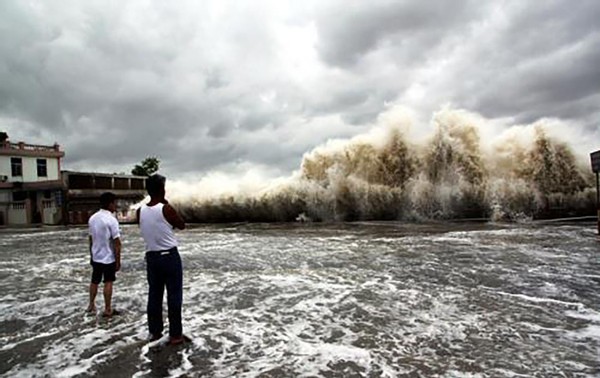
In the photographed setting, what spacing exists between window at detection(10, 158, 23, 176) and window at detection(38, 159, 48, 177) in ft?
5.47

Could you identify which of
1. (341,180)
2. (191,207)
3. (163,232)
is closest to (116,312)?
(163,232)

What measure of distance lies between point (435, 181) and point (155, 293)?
1753 cm

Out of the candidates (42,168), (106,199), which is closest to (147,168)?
(42,168)

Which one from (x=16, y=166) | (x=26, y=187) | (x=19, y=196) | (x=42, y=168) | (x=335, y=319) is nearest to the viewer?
(x=335, y=319)

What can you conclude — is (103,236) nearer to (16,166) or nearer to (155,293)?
(155,293)

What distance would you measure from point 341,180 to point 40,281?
1557 cm

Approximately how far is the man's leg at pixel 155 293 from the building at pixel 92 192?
27013 mm

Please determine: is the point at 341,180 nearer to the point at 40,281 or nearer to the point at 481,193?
the point at 481,193

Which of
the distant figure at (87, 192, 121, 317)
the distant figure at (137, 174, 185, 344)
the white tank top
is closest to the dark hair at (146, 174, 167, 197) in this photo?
the distant figure at (137, 174, 185, 344)

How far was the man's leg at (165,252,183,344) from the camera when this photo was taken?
13.3ft

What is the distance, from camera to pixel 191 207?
26.3 metres

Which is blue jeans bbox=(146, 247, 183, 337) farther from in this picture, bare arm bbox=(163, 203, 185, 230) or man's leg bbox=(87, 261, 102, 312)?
man's leg bbox=(87, 261, 102, 312)

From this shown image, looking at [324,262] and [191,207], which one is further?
[191,207]

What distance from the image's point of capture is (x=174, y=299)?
13.3 ft
